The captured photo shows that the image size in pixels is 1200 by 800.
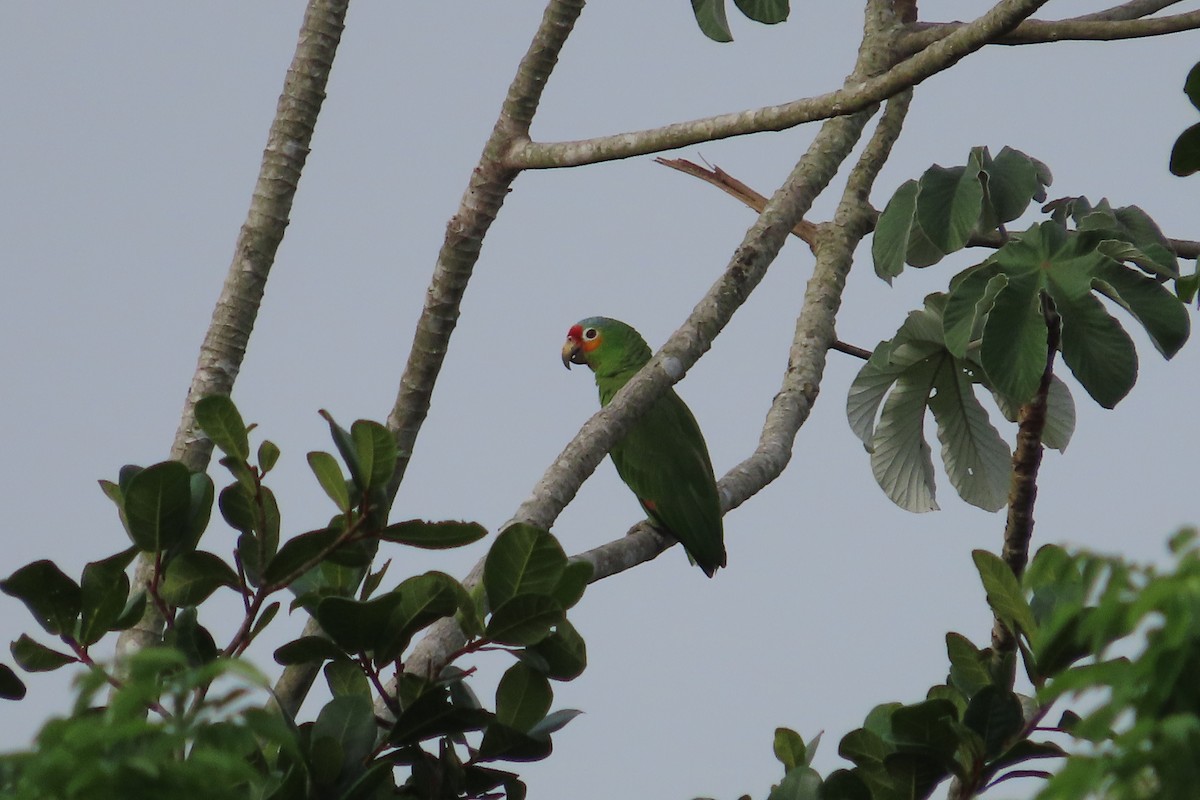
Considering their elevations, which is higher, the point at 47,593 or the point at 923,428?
the point at 923,428

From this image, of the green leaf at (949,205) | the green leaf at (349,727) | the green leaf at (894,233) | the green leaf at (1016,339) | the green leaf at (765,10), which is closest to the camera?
the green leaf at (349,727)

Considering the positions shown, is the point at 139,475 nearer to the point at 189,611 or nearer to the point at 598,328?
the point at 189,611

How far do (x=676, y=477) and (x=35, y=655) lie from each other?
228 cm

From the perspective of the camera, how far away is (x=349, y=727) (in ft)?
4.01

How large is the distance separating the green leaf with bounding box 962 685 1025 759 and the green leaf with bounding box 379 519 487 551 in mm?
566

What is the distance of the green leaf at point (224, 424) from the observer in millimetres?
1281

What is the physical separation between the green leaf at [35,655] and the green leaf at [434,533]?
37cm

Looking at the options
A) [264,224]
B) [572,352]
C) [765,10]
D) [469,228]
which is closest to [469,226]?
[469,228]

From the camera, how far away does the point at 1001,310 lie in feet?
7.43

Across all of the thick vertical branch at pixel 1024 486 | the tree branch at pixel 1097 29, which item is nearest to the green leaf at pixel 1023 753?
the thick vertical branch at pixel 1024 486

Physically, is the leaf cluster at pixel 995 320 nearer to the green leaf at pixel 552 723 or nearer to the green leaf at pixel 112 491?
the green leaf at pixel 552 723

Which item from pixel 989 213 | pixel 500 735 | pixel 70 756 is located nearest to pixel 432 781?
pixel 500 735

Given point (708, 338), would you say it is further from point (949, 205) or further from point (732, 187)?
point (732, 187)

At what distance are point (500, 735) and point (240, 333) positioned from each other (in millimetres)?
1159
